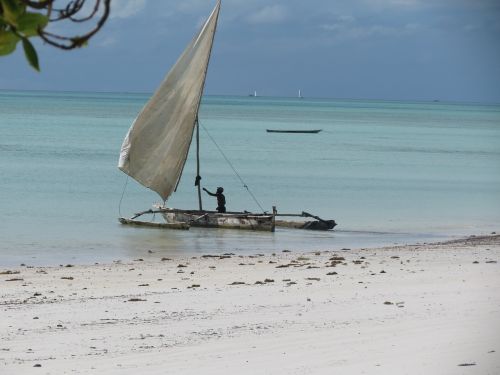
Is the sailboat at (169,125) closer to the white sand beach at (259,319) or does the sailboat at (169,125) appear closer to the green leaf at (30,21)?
the white sand beach at (259,319)

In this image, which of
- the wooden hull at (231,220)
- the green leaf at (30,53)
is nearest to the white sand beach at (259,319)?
the green leaf at (30,53)

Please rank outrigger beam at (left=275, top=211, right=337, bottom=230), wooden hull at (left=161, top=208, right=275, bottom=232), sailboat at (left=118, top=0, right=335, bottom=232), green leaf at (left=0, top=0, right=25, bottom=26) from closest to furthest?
1. green leaf at (left=0, top=0, right=25, bottom=26)
2. wooden hull at (left=161, top=208, right=275, bottom=232)
3. outrigger beam at (left=275, top=211, right=337, bottom=230)
4. sailboat at (left=118, top=0, right=335, bottom=232)

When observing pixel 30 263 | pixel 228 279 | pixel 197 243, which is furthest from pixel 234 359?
pixel 197 243

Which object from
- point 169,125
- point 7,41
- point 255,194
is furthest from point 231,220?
point 7,41

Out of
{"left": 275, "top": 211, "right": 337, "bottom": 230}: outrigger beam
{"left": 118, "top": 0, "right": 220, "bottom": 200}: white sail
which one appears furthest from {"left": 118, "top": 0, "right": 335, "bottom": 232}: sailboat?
{"left": 275, "top": 211, "right": 337, "bottom": 230}: outrigger beam

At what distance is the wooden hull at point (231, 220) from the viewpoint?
→ 1953 cm

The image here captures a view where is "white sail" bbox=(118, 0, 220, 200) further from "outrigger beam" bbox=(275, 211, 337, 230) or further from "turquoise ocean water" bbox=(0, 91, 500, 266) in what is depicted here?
"outrigger beam" bbox=(275, 211, 337, 230)

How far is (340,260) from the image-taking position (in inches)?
545

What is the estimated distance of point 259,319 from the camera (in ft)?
28.1

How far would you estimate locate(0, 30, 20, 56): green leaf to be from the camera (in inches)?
57.5

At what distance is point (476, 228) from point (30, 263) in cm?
1026

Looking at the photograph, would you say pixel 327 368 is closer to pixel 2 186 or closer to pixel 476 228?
pixel 476 228

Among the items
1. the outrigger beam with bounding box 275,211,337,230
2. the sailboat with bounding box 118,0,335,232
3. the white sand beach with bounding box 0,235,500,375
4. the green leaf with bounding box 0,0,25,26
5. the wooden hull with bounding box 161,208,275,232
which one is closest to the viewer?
the green leaf with bounding box 0,0,25,26

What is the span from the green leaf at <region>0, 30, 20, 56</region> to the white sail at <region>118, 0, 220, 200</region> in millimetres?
19681
